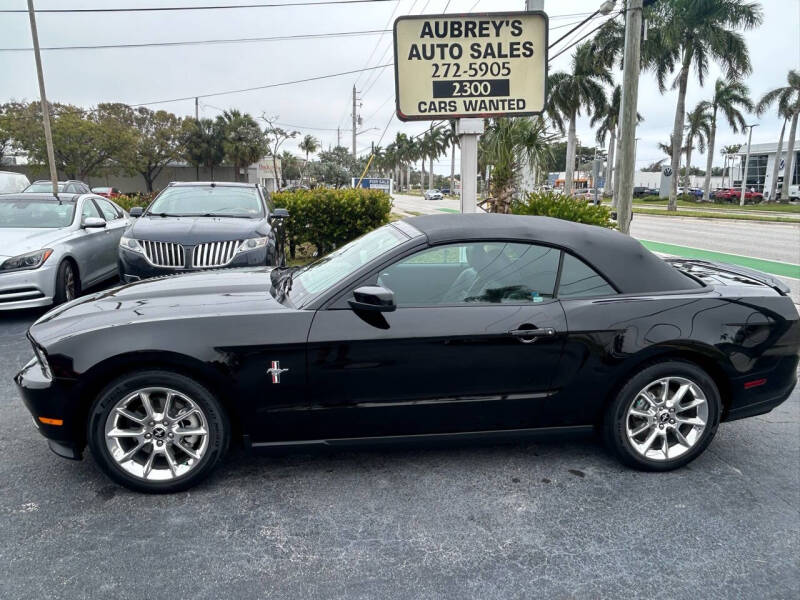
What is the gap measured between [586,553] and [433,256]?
1732mm

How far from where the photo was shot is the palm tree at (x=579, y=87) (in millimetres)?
41188

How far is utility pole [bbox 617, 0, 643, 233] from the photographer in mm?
10281

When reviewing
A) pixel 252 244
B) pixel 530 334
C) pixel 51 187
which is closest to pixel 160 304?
pixel 530 334

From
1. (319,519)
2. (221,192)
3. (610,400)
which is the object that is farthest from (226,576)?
(221,192)

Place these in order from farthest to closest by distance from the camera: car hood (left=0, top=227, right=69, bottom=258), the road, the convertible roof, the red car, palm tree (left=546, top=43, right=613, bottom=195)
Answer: the red car → palm tree (left=546, top=43, right=613, bottom=195) → the road → car hood (left=0, top=227, right=69, bottom=258) → the convertible roof

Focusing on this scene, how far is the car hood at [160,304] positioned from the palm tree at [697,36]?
35904 mm

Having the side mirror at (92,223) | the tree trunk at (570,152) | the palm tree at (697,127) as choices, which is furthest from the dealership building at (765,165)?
the side mirror at (92,223)

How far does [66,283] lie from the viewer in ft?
23.5

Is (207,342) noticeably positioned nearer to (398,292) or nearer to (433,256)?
(398,292)

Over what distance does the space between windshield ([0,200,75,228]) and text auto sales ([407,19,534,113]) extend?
5.15 meters

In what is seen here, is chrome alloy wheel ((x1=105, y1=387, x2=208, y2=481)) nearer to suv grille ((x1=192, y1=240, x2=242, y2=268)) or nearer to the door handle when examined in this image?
the door handle

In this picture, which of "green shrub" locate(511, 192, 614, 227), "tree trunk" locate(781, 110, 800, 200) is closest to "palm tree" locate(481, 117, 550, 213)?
"green shrub" locate(511, 192, 614, 227)

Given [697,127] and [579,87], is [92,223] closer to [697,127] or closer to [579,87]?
[579,87]

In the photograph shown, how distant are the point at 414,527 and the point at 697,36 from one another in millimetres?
39502
